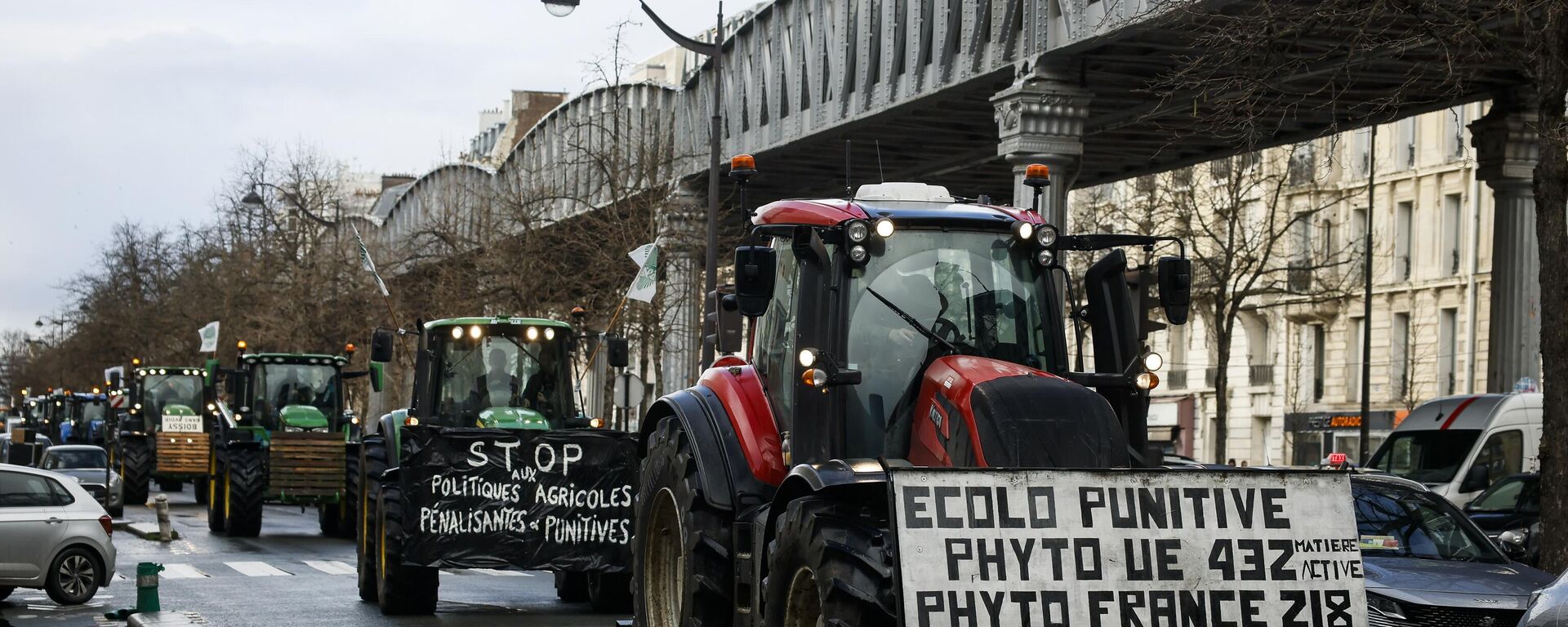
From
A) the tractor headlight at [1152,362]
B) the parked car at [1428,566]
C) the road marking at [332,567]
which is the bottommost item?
the road marking at [332,567]

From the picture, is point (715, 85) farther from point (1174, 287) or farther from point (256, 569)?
point (1174, 287)

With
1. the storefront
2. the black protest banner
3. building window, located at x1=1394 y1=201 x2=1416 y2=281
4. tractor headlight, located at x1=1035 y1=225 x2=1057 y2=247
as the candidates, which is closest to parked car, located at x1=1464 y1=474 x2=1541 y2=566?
the black protest banner

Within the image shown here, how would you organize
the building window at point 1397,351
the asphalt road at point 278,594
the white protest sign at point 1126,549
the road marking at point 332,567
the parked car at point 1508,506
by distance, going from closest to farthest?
the white protest sign at point 1126,549
the asphalt road at point 278,594
the parked car at point 1508,506
the road marking at point 332,567
the building window at point 1397,351

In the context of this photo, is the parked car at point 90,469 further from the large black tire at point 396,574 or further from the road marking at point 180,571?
the large black tire at point 396,574

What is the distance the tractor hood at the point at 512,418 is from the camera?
2047 cm

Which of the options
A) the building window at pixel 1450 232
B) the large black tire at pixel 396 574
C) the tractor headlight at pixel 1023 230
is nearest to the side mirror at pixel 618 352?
the large black tire at pixel 396 574

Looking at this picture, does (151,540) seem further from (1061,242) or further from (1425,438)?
(1061,242)

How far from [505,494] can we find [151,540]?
13.7m

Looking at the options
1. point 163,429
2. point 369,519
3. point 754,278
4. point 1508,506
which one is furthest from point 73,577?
point 163,429

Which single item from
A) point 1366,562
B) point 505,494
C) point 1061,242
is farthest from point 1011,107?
point 1061,242

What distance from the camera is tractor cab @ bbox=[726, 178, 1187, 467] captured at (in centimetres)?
959

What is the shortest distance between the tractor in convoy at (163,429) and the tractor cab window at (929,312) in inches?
962

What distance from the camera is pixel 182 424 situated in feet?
126

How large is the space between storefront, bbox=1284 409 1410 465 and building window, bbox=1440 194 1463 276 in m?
3.83
